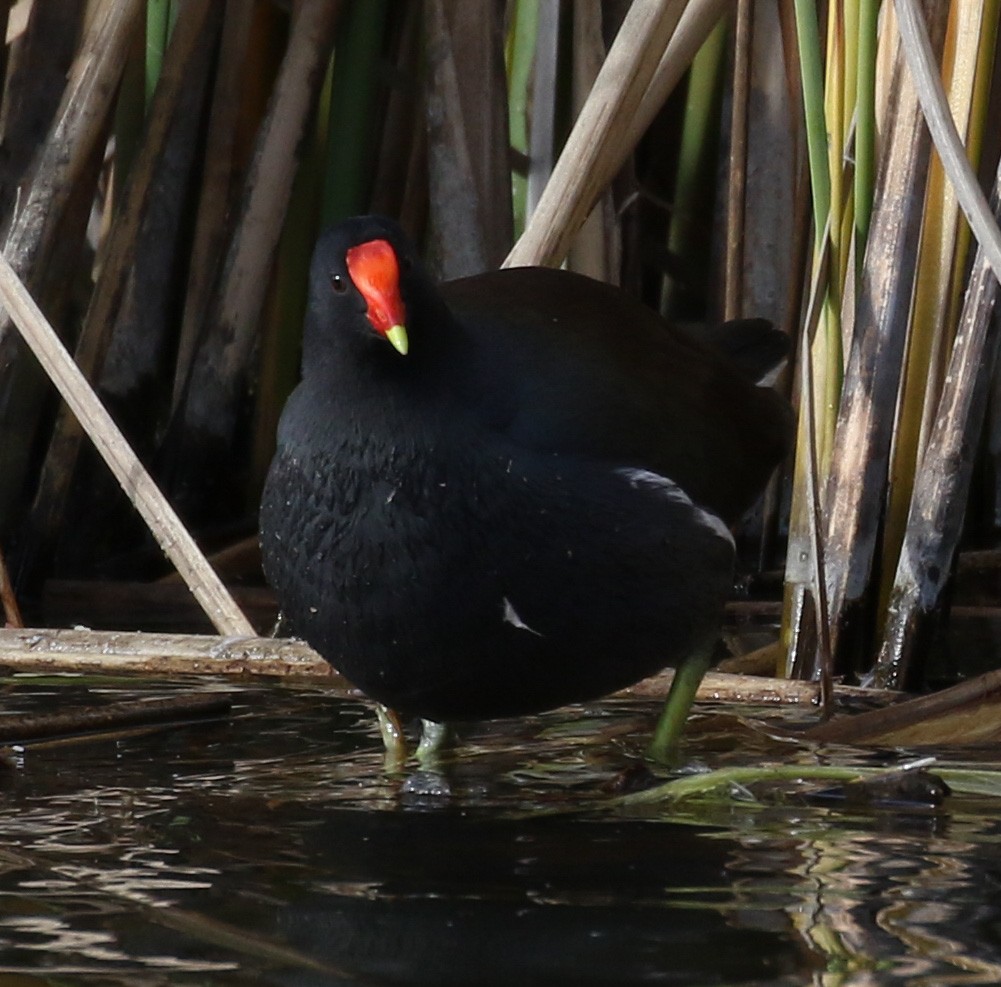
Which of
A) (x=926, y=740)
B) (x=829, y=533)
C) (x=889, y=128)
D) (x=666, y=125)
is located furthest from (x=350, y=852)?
(x=666, y=125)

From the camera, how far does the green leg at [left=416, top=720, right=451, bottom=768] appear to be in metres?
2.35

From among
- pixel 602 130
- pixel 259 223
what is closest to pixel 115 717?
pixel 602 130

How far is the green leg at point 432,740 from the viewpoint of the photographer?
235 centimetres

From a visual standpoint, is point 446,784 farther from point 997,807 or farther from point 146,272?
point 146,272

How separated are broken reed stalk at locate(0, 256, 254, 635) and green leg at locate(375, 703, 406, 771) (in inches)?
17.7

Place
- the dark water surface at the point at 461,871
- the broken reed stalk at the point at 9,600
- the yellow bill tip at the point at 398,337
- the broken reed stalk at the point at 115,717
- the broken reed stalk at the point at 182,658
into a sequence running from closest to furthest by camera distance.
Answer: the dark water surface at the point at 461,871
the yellow bill tip at the point at 398,337
the broken reed stalk at the point at 115,717
the broken reed stalk at the point at 182,658
the broken reed stalk at the point at 9,600

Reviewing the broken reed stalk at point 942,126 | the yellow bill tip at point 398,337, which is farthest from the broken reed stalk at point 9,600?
the broken reed stalk at point 942,126

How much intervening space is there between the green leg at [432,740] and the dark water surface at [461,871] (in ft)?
0.13

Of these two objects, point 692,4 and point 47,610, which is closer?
point 692,4

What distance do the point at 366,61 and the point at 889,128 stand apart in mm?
1086

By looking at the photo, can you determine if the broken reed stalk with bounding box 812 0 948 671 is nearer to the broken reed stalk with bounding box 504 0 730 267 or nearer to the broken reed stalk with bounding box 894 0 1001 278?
the broken reed stalk with bounding box 504 0 730 267

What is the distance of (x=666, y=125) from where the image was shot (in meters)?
3.96

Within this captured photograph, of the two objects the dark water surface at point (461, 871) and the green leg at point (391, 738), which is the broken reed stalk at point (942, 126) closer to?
the dark water surface at point (461, 871)

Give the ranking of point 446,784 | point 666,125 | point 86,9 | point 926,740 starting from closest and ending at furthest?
point 446,784
point 926,740
point 86,9
point 666,125
